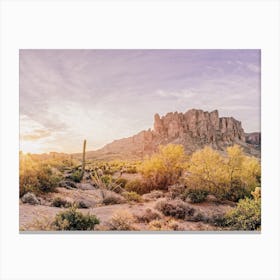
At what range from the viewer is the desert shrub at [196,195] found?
409 centimetres

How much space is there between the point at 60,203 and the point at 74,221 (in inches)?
8.9

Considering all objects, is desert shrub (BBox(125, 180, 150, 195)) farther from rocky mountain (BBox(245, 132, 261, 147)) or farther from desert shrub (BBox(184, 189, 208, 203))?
rocky mountain (BBox(245, 132, 261, 147))

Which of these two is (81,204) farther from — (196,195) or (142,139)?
(196,195)

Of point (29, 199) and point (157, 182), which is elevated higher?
point (157, 182)

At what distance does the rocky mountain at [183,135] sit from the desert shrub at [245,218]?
0.55 metres

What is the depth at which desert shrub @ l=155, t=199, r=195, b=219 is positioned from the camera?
13.3 feet

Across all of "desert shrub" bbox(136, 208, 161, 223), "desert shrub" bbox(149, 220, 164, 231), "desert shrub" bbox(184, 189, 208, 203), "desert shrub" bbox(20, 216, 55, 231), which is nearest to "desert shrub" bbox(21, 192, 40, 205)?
"desert shrub" bbox(20, 216, 55, 231)

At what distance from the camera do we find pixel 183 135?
4.16 meters
